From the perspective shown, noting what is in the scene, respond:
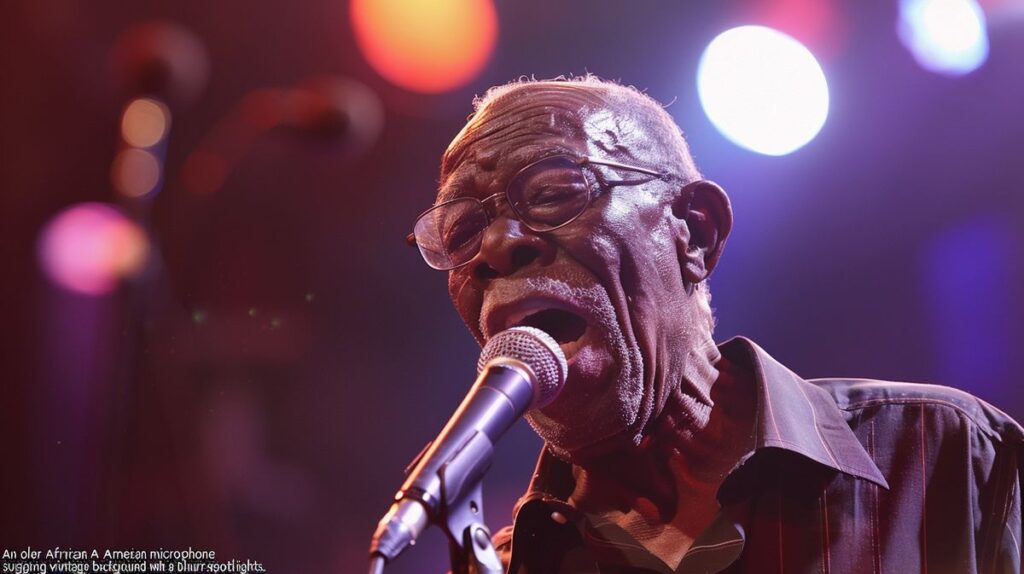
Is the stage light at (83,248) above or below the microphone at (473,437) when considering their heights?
below

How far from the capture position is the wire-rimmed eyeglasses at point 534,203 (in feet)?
7.47

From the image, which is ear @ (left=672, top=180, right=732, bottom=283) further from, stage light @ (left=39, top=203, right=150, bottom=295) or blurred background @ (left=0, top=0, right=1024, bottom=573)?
stage light @ (left=39, top=203, right=150, bottom=295)

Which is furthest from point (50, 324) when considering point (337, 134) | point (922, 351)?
point (922, 351)

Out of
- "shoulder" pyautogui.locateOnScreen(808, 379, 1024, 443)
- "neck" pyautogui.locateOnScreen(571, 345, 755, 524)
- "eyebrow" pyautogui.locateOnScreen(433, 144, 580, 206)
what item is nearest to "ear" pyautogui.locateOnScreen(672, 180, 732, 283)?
"neck" pyautogui.locateOnScreen(571, 345, 755, 524)

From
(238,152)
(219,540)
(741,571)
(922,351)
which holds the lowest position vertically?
(219,540)

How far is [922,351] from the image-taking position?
275 centimetres

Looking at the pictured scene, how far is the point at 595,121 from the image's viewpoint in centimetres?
245

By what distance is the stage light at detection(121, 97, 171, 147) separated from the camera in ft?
9.92

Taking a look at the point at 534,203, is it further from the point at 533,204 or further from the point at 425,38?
the point at 425,38

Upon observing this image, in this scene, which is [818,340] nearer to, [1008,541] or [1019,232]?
[1019,232]

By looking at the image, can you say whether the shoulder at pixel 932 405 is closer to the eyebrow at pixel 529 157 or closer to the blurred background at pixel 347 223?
the blurred background at pixel 347 223

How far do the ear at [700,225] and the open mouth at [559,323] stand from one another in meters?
0.38

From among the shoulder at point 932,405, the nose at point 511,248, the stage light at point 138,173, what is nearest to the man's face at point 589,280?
the nose at point 511,248

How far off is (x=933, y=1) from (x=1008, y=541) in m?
1.82
